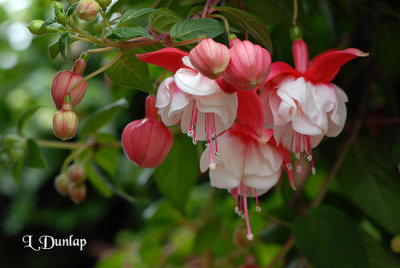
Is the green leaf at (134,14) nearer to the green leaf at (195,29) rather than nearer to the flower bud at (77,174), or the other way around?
the green leaf at (195,29)

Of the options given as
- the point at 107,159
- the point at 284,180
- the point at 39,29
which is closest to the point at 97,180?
the point at 107,159

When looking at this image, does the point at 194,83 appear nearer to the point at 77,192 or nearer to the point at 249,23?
the point at 249,23

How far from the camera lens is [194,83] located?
0.97 feet

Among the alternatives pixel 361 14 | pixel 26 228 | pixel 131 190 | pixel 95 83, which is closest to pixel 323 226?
pixel 361 14

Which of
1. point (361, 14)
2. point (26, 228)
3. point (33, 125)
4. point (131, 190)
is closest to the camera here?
point (361, 14)

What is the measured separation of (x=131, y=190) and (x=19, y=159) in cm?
64

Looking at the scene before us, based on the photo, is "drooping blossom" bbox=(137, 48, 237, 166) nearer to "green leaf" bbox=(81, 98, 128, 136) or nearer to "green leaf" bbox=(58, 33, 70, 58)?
"green leaf" bbox=(58, 33, 70, 58)

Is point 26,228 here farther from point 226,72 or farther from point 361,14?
point 226,72

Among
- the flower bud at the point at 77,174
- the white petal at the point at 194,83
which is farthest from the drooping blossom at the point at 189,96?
the flower bud at the point at 77,174

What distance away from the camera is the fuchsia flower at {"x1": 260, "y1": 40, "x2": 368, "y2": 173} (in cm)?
32

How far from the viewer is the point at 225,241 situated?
0.87m

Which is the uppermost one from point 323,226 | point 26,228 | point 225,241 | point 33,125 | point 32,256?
point 323,226

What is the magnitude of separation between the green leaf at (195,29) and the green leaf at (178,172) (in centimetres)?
29

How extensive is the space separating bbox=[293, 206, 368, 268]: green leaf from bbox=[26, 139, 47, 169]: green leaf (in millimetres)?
313
